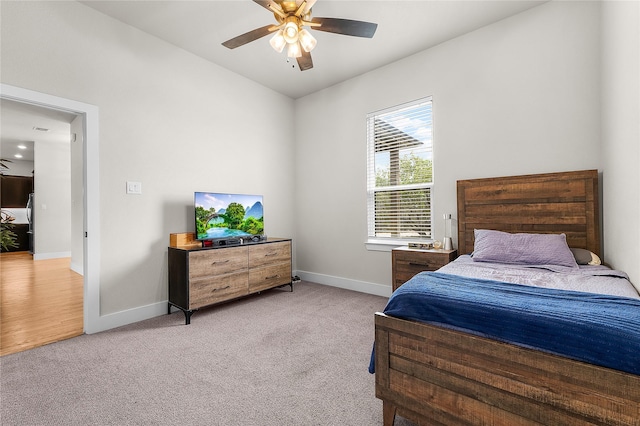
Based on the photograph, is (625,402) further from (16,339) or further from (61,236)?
(61,236)

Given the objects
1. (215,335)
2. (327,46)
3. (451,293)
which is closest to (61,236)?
(215,335)

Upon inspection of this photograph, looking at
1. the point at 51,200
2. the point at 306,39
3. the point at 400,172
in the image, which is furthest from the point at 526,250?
the point at 51,200

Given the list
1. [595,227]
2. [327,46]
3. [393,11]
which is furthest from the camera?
[327,46]

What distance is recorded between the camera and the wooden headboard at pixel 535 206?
2.46m

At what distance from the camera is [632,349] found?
3.14 ft

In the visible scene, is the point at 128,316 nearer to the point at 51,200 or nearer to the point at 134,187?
the point at 134,187

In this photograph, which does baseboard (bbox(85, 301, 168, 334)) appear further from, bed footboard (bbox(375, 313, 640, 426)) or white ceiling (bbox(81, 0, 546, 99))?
white ceiling (bbox(81, 0, 546, 99))

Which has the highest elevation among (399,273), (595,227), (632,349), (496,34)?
(496,34)

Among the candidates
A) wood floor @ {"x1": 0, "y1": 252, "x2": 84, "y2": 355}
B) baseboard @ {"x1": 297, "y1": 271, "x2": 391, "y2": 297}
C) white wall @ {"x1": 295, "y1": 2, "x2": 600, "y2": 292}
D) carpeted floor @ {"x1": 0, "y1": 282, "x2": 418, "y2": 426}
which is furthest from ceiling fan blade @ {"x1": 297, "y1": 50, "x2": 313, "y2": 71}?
wood floor @ {"x1": 0, "y1": 252, "x2": 84, "y2": 355}

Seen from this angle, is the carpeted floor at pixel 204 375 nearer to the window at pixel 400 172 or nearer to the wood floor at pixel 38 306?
the wood floor at pixel 38 306

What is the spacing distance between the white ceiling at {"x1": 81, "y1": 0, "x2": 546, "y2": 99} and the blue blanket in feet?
8.54

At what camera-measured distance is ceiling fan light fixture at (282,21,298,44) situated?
7.09 feet

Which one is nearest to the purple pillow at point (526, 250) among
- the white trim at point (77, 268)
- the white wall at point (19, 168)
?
the white trim at point (77, 268)

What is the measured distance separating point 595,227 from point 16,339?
16.8 ft
